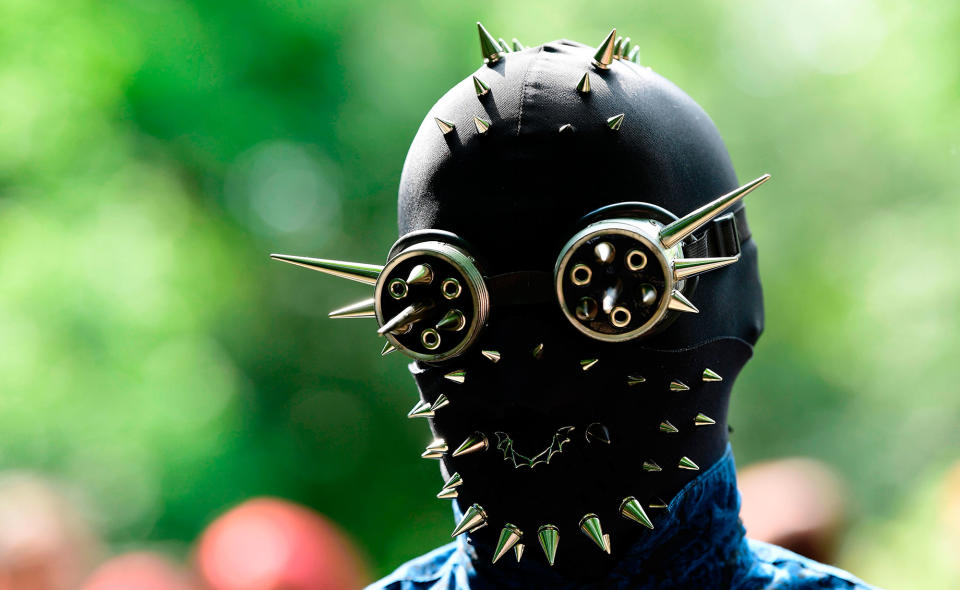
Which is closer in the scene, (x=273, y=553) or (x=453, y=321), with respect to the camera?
(x=453, y=321)

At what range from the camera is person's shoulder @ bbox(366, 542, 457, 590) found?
2.08 m

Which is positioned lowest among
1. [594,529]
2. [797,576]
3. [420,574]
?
[420,574]

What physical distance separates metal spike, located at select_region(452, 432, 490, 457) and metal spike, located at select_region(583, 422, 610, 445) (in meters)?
0.18

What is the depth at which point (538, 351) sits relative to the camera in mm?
1590

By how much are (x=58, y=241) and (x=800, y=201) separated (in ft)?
17.8

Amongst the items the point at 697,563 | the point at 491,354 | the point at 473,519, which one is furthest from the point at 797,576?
the point at 491,354

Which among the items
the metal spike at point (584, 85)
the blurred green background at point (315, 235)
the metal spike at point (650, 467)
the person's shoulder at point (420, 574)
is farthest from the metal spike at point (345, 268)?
the blurred green background at point (315, 235)

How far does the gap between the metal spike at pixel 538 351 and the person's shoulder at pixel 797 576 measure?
0.61 meters

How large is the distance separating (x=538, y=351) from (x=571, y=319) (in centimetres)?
10

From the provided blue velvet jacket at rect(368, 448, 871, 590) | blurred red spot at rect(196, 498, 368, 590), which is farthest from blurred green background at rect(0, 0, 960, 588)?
blue velvet jacket at rect(368, 448, 871, 590)

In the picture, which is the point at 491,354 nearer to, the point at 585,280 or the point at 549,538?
the point at 585,280

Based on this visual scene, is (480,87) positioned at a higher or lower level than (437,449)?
higher

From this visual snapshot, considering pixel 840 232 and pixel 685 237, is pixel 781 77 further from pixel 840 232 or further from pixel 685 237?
pixel 685 237

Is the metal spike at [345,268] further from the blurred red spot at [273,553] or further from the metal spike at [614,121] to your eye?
the blurred red spot at [273,553]
